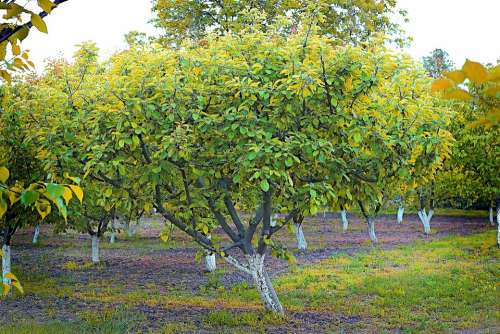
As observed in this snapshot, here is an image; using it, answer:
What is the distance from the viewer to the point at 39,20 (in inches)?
71.7

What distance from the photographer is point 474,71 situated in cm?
105

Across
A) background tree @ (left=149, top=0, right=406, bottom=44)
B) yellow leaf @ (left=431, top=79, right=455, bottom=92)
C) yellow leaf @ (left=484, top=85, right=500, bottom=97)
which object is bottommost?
yellow leaf @ (left=431, top=79, right=455, bottom=92)

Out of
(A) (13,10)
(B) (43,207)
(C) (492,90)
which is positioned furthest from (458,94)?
(B) (43,207)

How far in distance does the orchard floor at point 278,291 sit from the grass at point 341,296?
2 centimetres

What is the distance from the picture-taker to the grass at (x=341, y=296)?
29.4 ft

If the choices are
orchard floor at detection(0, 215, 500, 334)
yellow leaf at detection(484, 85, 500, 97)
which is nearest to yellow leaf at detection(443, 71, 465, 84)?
yellow leaf at detection(484, 85, 500, 97)

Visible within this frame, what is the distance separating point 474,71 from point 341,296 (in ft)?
37.4

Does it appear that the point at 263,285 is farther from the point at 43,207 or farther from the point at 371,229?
the point at 371,229

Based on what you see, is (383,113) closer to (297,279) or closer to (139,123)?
(139,123)

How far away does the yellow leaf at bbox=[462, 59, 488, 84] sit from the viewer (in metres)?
1.03

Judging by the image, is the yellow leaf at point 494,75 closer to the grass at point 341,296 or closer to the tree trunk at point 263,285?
the grass at point 341,296

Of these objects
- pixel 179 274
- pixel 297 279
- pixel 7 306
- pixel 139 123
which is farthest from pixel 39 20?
pixel 179 274

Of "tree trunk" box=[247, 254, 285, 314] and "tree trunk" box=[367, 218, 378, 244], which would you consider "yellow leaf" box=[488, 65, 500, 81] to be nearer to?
"tree trunk" box=[247, 254, 285, 314]

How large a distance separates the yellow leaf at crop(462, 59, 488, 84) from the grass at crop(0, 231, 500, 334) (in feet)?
25.6
